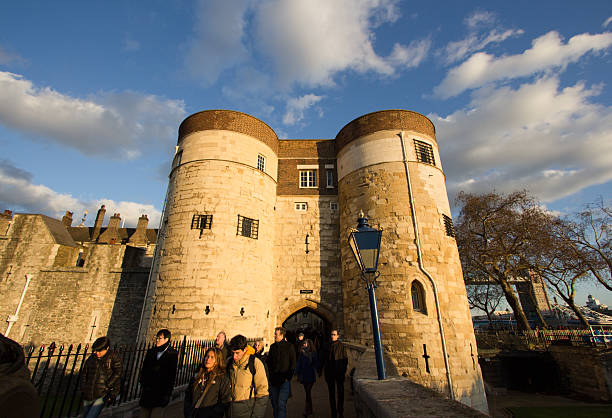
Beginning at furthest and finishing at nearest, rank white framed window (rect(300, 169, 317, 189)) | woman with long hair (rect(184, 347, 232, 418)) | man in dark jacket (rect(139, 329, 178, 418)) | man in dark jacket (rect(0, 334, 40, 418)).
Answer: white framed window (rect(300, 169, 317, 189)) → man in dark jacket (rect(139, 329, 178, 418)) → woman with long hair (rect(184, 347, 232, 418)) → man in dark jacket (rect(0, 334, 40, 418))

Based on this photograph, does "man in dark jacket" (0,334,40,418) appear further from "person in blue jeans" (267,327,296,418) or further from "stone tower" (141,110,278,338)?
"stone tower" (141,110,278,338)

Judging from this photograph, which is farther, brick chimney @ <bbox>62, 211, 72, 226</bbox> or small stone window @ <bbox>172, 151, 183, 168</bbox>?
brick chimney @ <bbox>62, 211, 72, 226</bbox>

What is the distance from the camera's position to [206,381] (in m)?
3.98

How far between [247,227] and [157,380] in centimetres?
1049

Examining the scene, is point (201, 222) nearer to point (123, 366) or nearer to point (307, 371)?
point (123, 366)

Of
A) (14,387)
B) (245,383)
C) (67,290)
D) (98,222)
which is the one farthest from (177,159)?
(98,222)

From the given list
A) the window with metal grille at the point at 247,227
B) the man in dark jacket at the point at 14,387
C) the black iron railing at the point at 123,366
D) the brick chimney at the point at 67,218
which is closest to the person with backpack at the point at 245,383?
the black iron railing at the point at 123,366

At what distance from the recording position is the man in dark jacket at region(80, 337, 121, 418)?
439 centimetres

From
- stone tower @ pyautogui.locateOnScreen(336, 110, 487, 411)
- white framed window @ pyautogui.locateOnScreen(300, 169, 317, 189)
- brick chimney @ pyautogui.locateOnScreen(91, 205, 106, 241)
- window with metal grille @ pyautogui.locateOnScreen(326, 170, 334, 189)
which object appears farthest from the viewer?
brick chimney @ pyautogui.locateOnScreen(91, 205, 106, 241)

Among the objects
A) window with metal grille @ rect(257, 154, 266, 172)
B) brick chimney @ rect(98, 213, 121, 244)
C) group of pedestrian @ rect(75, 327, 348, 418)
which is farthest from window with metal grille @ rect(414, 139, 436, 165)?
brick chimney @ rect(98, 213, 121, 244)

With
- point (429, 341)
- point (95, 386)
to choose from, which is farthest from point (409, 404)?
point (429, 341)

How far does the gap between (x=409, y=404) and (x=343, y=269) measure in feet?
38.6

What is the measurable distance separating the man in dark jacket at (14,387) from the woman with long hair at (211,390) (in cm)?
237

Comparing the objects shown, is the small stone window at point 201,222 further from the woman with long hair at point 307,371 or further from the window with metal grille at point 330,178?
the woman with long hair at point 307,371
